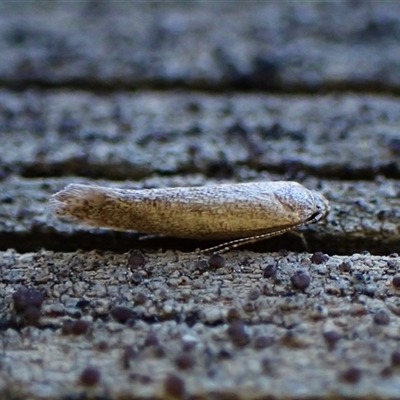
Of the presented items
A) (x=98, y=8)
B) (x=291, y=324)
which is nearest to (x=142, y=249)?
(x=291, y=324)

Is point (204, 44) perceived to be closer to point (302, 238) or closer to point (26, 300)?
point (302, 238)

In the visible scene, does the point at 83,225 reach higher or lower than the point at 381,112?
lower

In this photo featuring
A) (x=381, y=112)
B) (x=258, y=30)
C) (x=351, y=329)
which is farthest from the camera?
(x=258, y=30)

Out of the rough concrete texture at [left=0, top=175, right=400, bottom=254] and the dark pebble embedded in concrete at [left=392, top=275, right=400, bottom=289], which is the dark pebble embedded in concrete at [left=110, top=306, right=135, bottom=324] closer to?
the rough concrete texture at [left=0, top=175, right=400, bottom=254]

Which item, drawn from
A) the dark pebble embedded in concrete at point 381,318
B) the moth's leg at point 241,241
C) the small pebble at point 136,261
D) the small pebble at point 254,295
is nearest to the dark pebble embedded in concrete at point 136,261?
the small pebble at point 136,261

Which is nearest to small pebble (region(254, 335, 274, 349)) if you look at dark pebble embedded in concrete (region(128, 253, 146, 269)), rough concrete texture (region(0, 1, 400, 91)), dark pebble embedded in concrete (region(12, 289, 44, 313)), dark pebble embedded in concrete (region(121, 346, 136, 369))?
dark pebble embedded in concrete (region(121, 346, 136, 369))

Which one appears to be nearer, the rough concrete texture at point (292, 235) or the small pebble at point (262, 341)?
the small pebble at point (262, 341)

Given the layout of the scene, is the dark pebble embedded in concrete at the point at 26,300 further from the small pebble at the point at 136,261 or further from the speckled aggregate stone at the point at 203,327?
the small pebble at the point at 136,261

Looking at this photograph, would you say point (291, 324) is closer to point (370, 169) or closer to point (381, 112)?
point (370, 169)
